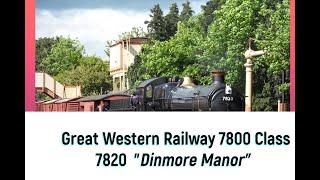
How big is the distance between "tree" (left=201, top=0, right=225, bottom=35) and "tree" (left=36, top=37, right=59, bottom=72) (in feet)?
6.73

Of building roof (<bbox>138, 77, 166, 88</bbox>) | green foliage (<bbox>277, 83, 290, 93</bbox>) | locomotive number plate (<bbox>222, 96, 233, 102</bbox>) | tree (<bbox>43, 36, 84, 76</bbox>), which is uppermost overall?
tree (<bbox>43, 36, 84, 76</bbox>)

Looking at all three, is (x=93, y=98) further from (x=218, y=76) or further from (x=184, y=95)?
(x=218, y=76)

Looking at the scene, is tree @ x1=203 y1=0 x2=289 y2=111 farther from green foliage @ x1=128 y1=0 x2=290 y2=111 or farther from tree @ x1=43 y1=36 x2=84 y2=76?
tree @ x1=43 y1=36 x2=84 y2=76

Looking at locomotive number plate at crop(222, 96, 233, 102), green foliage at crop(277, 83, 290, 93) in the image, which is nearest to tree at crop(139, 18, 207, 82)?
locomotive number plate at crop(222, 96, 233, 102)

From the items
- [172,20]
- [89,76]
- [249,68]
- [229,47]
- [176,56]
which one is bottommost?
[89,76]

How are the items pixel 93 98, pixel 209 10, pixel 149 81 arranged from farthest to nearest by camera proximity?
pixel 149 81 < pixel 93 98 < pixel 209 10

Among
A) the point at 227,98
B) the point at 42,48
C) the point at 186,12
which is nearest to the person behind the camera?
the point at 42,48

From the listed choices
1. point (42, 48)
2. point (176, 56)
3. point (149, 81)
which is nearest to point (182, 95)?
point (149, 81)

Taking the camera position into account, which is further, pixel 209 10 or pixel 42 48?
pixel 209 10

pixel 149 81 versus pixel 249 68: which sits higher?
pixel 249 68

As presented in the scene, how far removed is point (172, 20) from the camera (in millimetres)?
9984

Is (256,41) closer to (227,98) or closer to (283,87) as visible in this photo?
(283,87)

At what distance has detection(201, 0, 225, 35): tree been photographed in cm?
964

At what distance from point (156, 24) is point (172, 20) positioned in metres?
0.39
